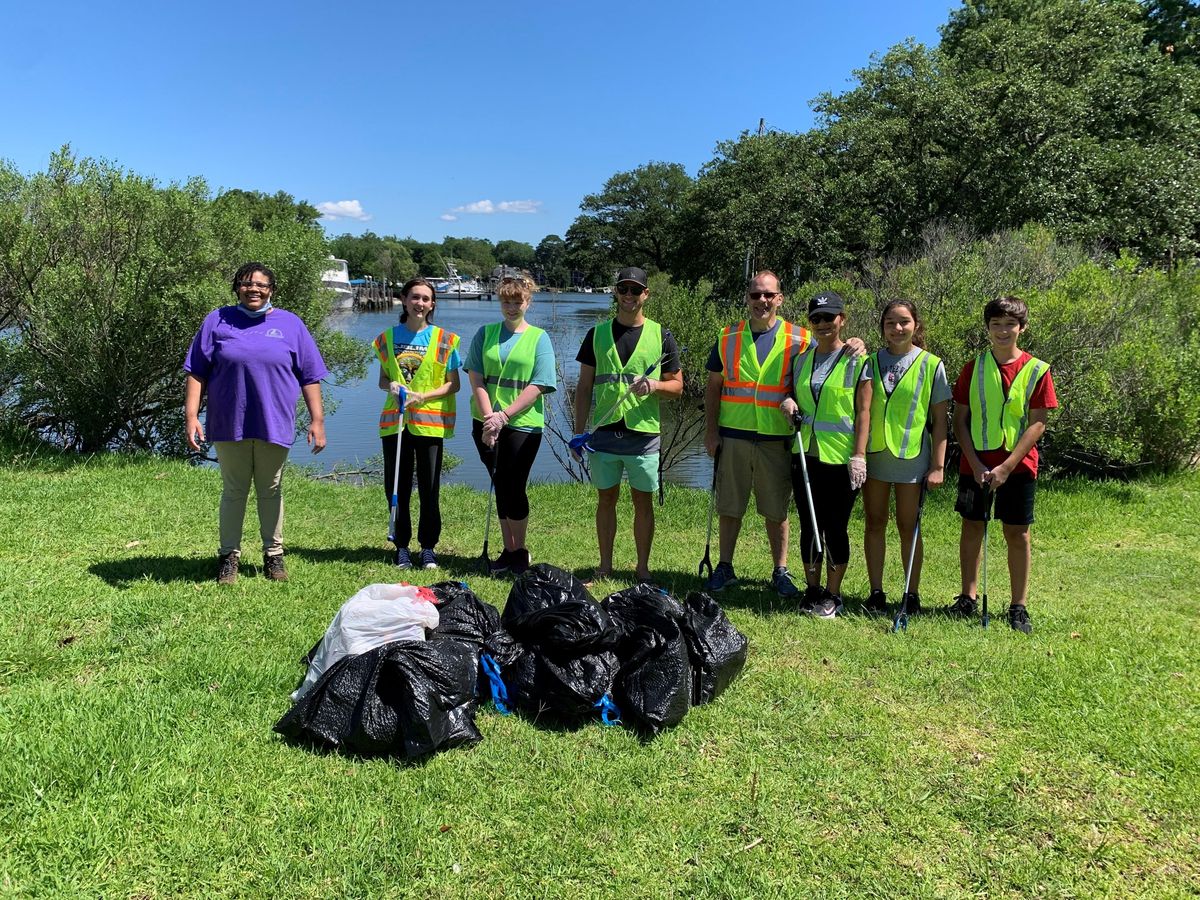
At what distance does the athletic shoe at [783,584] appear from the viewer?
17.1ft

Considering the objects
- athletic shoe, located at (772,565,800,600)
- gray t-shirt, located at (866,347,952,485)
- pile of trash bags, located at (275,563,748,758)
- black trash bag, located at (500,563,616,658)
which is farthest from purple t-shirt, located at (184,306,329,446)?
gray t-shirt, located at (866,347,952,485)

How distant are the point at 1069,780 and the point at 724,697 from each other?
141 cm

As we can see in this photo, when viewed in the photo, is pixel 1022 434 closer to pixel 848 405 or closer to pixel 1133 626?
→ pixel 848 405

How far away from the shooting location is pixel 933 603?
210 inches

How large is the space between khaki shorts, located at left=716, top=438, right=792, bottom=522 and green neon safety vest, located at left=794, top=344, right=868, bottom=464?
359 mm

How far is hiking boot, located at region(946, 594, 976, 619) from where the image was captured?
4.87 meters

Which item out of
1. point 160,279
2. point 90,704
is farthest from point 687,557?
point 160,279

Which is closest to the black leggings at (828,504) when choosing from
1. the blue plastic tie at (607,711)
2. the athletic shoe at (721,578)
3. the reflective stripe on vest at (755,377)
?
the reflective stripe on vest at (755,377)

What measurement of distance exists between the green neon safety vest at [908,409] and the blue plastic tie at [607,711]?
2.45 metres

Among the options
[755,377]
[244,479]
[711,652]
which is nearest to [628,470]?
[755,377]

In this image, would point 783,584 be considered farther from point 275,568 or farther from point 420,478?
point 275,568

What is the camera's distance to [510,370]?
5.11 metres

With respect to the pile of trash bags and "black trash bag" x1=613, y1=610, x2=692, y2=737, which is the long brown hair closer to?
the pile of trash bags

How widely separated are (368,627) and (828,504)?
2921mm
